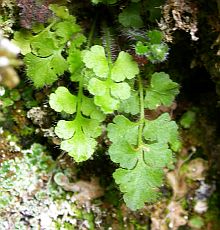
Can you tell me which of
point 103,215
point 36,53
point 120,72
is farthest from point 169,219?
point 36,53

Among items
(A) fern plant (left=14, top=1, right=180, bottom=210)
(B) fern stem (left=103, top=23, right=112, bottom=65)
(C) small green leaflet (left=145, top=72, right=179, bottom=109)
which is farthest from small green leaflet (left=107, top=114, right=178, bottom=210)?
(B) fern stem (left=103, top=23, right=112, bottom=65)

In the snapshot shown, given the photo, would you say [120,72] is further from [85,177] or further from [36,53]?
[85,177]

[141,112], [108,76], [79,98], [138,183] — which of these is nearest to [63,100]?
[79,98]

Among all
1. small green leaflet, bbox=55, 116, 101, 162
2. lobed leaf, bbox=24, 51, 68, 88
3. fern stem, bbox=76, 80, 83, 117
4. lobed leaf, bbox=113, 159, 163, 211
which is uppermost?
lobed leaf, bbox=24, 51, 68, 88

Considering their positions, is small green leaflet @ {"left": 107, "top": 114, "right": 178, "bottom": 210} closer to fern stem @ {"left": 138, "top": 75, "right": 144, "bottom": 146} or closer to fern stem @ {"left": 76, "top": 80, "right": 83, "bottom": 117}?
fern stem @ {"left": 138, "top": 75, "right": 144, "bottom": 146}

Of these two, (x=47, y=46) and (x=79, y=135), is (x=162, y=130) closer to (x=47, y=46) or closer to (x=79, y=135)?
(x=79, y=135)

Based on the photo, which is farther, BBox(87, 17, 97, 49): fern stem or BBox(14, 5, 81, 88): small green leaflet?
BBox(87, 17, 97, 49): fern stem
